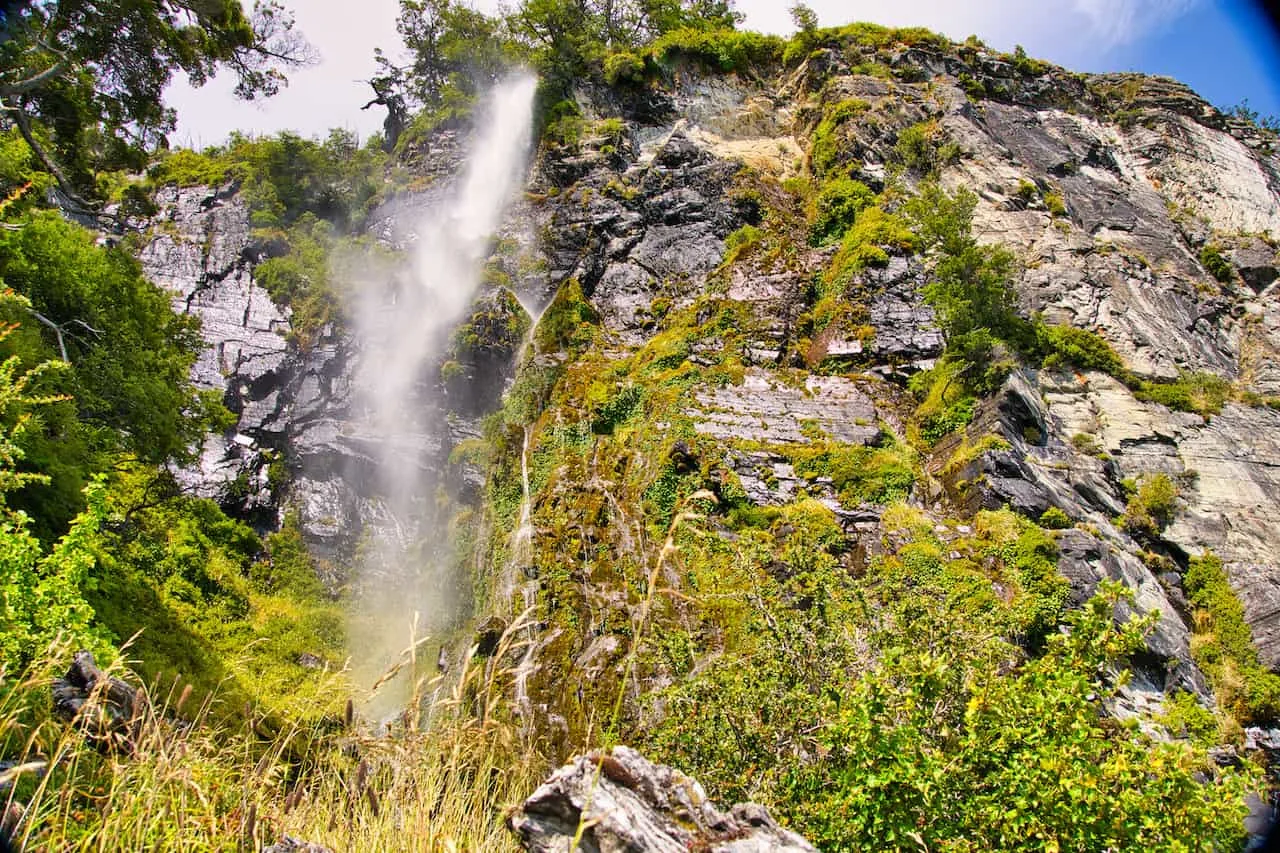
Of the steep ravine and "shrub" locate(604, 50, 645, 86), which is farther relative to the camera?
"shrub" locate(604, 50, 645, 86)

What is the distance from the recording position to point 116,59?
43.7ft

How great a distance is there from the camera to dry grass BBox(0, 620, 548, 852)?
7.27 ft

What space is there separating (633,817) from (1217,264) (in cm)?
2950

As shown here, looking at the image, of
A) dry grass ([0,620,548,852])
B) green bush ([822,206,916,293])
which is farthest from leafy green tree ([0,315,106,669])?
green bush ([822,206,916,293])

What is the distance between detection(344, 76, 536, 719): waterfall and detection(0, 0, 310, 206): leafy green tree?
10634 mm

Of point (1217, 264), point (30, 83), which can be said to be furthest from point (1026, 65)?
point (30, 83)

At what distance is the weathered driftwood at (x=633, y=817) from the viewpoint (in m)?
2.78

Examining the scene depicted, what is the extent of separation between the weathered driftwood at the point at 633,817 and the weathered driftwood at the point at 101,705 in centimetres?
155

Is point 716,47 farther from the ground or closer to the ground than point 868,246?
farther from the ground

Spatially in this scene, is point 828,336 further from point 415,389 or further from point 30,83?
point 30,83

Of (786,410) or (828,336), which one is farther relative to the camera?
(828,336)

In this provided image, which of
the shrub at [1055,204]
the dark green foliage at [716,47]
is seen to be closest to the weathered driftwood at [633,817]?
the shrub at [1055,204]

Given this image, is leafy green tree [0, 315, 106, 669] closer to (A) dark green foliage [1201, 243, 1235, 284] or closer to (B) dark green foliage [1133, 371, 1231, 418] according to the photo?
(B) dark green foliage [1133, 371, 1231, 418]

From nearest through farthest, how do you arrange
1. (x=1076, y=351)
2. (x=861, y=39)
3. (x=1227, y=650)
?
1. (x=1227, y=650)
2. (x=1076, y=351)
3. (x=861, y=39)
